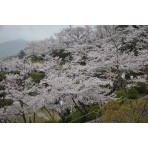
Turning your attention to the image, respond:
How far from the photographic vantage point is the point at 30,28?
7055 mm

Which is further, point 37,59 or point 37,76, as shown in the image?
point 37,59

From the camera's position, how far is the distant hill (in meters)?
7.01

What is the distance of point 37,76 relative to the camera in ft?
23.3

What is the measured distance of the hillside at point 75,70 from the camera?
6.91m

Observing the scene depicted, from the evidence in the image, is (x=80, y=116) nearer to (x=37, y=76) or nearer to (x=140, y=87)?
(x=37, y=76)

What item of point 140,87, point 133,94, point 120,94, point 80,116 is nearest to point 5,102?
point 80,116

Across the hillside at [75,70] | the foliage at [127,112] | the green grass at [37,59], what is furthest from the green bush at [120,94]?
the green grass at [37,59]

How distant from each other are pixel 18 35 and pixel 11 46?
0.90 ft

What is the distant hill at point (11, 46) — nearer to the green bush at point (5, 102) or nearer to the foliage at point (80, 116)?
the green bush at point (5, 102)

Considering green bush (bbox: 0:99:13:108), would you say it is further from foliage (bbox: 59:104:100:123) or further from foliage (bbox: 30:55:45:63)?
foliage (bbox: 59:104:100:123)
